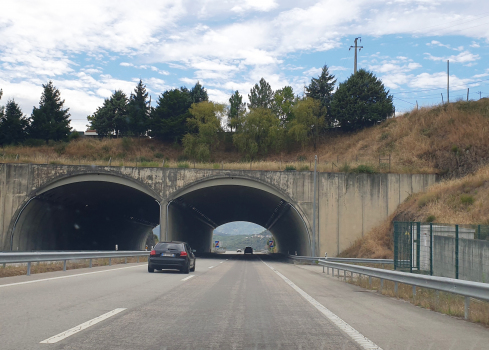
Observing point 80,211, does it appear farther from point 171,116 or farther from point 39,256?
point 39,256

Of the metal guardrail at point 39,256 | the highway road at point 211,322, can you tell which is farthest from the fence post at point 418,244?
the metal guardrail at point 39,256

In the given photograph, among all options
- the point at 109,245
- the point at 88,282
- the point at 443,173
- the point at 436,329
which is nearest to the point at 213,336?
the point at 436,329

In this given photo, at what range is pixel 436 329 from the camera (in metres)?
7.20

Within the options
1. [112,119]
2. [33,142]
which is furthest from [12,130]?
[112,119]

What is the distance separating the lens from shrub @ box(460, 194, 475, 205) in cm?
2855

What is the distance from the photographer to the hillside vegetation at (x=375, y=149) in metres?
40.8

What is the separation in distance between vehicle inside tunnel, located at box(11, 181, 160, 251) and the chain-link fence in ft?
86.8

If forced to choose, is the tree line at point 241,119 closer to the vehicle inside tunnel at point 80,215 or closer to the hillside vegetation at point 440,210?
the vehicle inside tunnel at point 80,215

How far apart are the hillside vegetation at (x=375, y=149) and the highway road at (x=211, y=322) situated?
29.6 m

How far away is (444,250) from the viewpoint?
13.4 m

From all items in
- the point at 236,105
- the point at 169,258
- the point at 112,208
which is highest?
the point at 236,105

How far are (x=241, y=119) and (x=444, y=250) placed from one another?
49.0 meters

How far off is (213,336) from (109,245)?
4786 cm

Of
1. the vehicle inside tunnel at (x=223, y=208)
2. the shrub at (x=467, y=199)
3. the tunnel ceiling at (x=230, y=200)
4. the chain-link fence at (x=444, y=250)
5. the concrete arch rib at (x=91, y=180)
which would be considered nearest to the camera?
the chain-link fence at (x=444, y=250)
